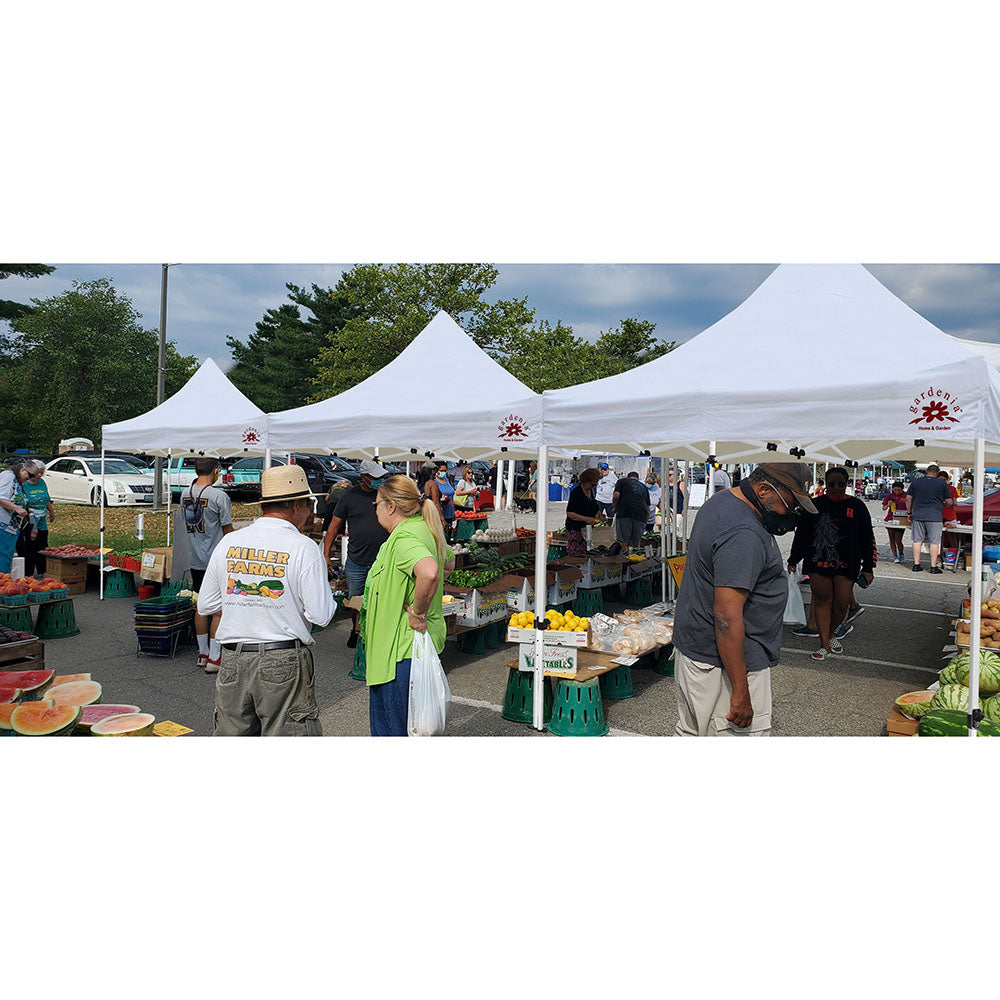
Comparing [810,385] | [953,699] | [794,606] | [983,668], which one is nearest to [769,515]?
[810,385]

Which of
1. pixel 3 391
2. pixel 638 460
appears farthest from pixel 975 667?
pixel 3 391

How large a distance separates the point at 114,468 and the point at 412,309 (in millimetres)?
12083

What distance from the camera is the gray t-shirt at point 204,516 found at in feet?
25.3

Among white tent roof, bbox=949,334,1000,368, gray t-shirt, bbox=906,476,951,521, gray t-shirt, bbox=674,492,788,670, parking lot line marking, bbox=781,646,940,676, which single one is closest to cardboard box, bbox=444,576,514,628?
parking lot line marking, bbox=781,646,940,676

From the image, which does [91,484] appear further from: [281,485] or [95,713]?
[281,485]

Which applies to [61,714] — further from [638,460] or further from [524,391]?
[638,460]

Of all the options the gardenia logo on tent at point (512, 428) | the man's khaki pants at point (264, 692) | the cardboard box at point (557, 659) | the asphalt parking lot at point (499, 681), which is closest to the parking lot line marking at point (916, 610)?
the asphalt parking lot at point (499, 681)

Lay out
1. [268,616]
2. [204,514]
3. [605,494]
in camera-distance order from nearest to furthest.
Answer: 1. [268,616]
2. [204,514]
3. [605,494]

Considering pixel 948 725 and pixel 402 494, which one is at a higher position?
pixel 402 494

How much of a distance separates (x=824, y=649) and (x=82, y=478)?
23662mm

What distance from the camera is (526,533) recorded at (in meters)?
13.3

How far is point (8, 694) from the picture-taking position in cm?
410

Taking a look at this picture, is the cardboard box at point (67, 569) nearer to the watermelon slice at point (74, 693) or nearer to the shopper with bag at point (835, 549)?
the watermelon slice at point (74, 693)

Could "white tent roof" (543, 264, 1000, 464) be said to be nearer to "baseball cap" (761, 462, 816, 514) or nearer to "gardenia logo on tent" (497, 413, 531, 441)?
"gardenia logo on tent" (497, 413, 531, 441)
